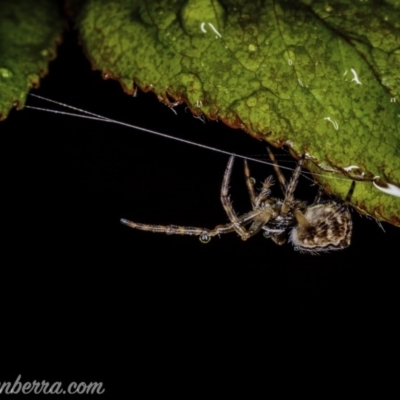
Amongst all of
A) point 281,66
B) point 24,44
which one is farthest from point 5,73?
point 281,66

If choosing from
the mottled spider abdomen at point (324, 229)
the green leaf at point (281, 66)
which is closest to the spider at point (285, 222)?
the mottled spider abdomen at point (324, 229)

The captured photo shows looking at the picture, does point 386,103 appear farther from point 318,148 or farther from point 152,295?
point 152,295

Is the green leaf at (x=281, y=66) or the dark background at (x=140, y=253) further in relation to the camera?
the dark background at (x=140, y=253)

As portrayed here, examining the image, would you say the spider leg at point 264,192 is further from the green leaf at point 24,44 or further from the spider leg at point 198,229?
the green leaf at point 24,44

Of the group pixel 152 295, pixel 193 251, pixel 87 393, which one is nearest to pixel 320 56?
pixel 193 251

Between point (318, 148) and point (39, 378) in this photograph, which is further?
point (39, 378)

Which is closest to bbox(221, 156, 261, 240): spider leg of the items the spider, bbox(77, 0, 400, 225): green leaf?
the spider
